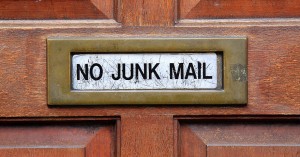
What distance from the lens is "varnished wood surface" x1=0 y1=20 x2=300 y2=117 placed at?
3.65 ft

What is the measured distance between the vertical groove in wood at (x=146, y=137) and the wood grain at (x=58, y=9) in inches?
6.5

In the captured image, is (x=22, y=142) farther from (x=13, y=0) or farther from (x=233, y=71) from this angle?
(x=233, y=71)

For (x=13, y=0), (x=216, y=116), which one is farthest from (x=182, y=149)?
(x=13, y=0)

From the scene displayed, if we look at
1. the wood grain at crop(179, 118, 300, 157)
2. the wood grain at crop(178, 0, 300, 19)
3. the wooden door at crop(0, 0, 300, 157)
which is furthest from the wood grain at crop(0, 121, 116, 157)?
the wood grain at crop(178, 0, 300, 19)

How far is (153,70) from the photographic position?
1101 mm

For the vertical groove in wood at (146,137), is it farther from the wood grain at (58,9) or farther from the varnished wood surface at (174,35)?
the wood grain at (58,9)

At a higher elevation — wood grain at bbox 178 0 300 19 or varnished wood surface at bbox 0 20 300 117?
wood grain at bbox 178 0 300 19

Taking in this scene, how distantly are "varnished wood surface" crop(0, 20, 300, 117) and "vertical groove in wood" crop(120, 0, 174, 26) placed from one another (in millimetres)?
11

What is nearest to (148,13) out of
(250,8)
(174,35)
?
(174,35)

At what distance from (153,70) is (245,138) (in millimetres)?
175

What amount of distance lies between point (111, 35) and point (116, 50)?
1.1 inches

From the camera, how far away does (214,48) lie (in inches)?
43.4

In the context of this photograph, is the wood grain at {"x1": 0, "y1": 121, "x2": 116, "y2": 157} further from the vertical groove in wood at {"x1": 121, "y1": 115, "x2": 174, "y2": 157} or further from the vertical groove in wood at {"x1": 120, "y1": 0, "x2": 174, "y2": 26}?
the vertical groove in wood at {"x1": 120, "y1": 0, "x2": 174, "y2": 26}

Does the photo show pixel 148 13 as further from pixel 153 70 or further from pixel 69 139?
pixel 69 139
